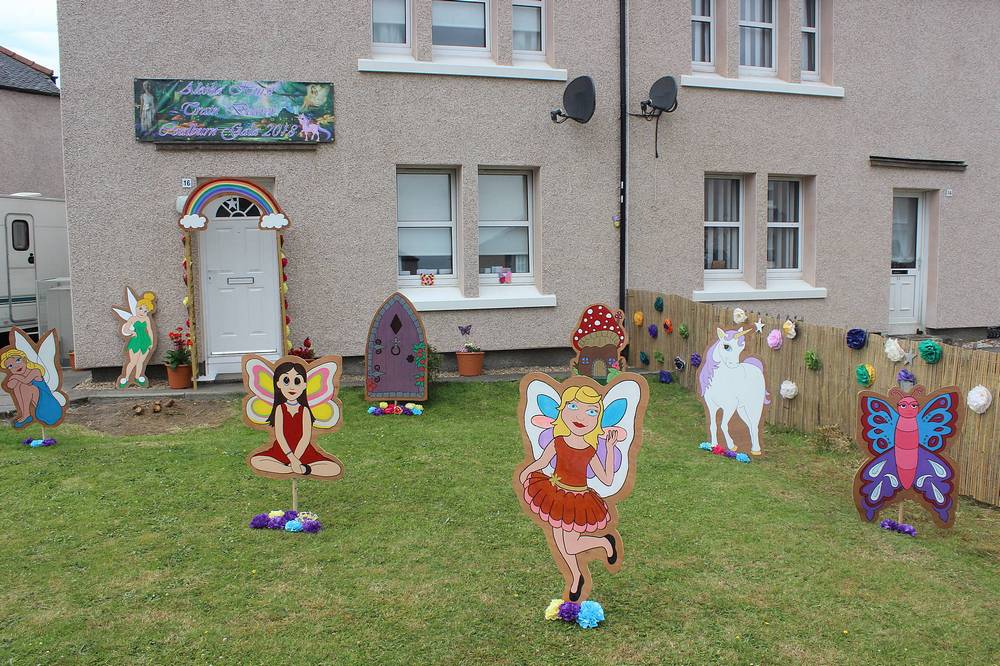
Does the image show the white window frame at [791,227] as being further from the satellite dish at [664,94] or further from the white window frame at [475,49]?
the white window frame at [475,49]

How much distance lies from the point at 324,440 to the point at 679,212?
21.3 feet

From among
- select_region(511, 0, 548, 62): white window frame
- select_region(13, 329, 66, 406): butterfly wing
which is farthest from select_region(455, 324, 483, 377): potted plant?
Answer: select_region(13, 329, 66, 406): butterfly wing

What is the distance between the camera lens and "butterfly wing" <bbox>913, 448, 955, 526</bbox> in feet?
16.8

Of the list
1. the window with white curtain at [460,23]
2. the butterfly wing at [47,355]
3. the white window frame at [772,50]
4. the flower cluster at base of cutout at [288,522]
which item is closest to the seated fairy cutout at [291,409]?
the flower cluster at base of cutout at [288,522]

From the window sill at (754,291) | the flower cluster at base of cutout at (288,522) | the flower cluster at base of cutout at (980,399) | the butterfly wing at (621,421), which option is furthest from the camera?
the window sill at (754,291)

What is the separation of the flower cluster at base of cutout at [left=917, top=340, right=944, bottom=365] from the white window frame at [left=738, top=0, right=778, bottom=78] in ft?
23.8

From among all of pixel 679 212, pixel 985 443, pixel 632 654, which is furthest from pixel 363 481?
pixel 679 212

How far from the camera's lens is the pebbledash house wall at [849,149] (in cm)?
1143

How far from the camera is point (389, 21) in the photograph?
1062 centimetres

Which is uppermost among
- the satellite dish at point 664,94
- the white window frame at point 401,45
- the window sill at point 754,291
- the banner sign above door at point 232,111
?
the white window frame at point 401,45

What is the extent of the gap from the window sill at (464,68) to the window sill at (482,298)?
9.32 ft

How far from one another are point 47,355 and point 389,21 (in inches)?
242

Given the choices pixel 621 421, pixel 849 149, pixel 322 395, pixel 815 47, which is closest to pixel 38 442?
pixel 322 395

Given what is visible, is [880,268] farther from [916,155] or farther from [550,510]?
[550,510]
